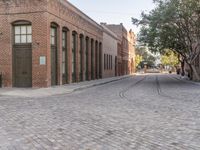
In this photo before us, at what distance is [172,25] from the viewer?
127 feet

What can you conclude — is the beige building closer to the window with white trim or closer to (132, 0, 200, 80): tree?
(132, 0, 200, 80): tree

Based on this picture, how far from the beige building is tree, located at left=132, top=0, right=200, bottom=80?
10.6 meters

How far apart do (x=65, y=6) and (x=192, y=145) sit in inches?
984

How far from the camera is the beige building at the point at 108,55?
5291 centimetres

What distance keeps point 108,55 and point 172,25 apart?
1934 centimetres

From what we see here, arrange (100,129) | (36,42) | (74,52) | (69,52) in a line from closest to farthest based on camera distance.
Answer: (100,129)
(36,42)
(69,52)
(74,52)

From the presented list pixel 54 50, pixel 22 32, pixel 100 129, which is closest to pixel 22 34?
pixel 22 32

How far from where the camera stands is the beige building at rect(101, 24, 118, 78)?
174 feet

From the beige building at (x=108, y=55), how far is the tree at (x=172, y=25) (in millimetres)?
10635

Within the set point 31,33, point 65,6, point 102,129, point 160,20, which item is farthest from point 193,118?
point 160,20

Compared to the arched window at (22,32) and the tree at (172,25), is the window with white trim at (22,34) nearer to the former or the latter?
the arched window at (22,32)

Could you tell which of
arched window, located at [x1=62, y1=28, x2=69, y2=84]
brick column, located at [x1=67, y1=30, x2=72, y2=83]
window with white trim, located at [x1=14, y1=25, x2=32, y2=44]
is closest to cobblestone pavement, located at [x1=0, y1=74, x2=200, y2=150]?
window with white trim, located at [x1=14, y1=25, x2=32, y2=44]

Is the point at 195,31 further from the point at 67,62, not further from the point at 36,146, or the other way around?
the point at 36,146

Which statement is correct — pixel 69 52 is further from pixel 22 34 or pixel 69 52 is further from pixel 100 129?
pixel 100 129
